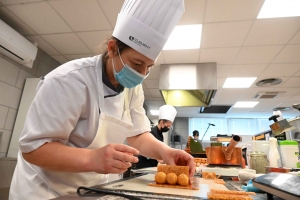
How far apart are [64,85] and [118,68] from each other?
271 millimetres

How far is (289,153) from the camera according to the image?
1.37 metres

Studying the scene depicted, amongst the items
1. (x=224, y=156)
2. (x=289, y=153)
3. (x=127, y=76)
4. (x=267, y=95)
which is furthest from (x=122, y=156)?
(x=267, y=95)

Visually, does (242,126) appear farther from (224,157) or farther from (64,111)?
(64,111)

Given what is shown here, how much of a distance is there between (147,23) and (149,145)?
0.67m

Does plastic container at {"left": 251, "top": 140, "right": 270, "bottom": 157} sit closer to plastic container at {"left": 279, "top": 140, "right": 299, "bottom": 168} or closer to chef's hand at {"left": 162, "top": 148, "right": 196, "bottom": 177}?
plastic container at {"left": 279, "top": 140, "right": 299, "bottom": 168}

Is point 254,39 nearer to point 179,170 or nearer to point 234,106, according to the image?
point 179,170

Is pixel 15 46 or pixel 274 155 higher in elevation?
pixel 15 46

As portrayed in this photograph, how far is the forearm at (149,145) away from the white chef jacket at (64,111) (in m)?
0.30

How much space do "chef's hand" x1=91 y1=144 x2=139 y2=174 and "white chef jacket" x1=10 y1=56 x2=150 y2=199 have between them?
0.63 ft

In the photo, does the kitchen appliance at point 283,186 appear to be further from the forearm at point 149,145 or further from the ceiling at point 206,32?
the ceiling at point 206,32

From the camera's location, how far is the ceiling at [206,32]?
227 centimetres

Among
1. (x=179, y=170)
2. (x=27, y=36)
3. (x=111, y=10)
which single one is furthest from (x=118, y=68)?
(x=27, y=36)

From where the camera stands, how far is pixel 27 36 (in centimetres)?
293

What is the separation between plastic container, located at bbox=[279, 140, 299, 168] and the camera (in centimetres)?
134
